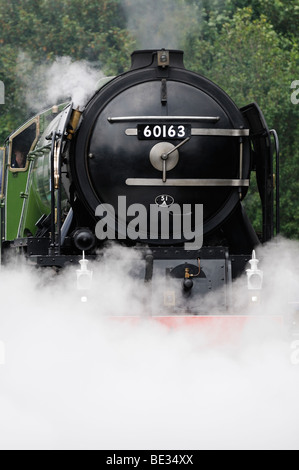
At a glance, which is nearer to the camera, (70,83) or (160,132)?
(160,132)

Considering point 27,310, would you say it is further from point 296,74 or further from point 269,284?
point 296,74

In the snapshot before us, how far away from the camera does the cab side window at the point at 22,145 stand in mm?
9548

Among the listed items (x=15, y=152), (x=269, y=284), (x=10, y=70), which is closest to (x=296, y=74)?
(x=10, y=70)

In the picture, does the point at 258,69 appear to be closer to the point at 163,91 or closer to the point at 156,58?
the point at 156,58

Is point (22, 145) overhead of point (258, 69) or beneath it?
beneath

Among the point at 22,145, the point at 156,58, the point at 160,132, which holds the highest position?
the point at 156,58

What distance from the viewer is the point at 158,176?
293 inches

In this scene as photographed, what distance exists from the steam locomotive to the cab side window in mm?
1899

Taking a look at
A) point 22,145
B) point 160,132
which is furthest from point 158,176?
point 22,145

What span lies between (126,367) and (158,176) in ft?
4.66

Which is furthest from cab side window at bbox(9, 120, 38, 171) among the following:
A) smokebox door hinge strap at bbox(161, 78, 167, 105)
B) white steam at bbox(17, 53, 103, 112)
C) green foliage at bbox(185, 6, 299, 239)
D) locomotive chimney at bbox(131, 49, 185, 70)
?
green foliage at bbox(185, 6, 299, 239)

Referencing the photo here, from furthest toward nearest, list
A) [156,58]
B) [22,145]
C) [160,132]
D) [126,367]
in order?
[22,145] < [156,58] < [160,132] < [126,367]

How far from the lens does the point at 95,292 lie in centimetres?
716

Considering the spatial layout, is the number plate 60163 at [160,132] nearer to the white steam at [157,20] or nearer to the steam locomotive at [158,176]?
the steam locomotive at [158,176]
